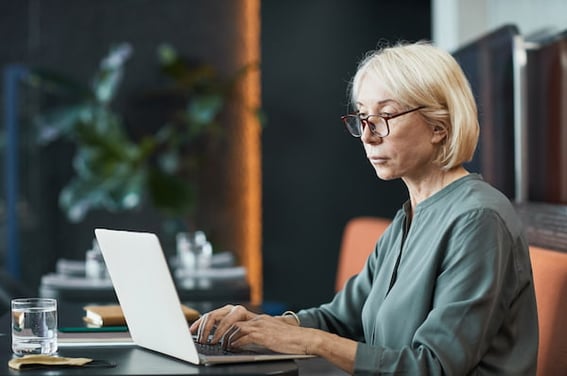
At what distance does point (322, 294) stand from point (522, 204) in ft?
8.65

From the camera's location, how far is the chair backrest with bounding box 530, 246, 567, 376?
2.12 m

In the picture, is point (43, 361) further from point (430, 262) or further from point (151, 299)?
point (430, 262)

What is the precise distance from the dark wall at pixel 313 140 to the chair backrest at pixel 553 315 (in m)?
3.46

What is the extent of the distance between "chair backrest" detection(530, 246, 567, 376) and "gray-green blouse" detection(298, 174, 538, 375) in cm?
21

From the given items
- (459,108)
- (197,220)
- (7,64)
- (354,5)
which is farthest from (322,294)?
(459,108)

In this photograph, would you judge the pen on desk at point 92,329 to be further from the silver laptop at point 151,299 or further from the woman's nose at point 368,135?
the woman's nose at point 368,135

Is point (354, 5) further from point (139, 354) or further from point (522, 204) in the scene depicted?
point (139, 354)

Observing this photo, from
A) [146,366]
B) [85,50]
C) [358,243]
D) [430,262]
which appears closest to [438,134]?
Result: [430,262]

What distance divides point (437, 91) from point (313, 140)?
365 cm

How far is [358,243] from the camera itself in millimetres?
4312

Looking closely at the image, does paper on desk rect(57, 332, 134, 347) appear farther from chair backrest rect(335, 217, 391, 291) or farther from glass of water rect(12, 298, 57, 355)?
chair backrest rect(335, 217, 391, 291)

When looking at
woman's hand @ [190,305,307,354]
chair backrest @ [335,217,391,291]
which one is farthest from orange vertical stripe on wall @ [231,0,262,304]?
woman's hand @ [190,305,307,354]

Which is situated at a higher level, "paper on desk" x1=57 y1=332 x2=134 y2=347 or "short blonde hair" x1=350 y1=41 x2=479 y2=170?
"short blonde hair" x1=350 y1=41 x2=479 y2=170

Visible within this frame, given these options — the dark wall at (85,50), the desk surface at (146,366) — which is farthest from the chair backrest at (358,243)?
the desk surface at (146,366)
